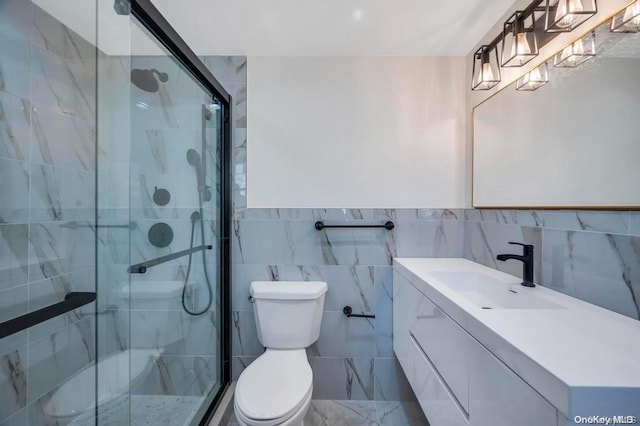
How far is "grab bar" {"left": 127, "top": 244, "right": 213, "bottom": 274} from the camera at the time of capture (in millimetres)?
1248

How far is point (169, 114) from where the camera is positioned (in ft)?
4.99

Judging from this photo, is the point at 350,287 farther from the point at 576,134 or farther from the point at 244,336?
the point at 576,134

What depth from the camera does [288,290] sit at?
1675 mm

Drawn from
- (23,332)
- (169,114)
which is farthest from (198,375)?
(169,114)

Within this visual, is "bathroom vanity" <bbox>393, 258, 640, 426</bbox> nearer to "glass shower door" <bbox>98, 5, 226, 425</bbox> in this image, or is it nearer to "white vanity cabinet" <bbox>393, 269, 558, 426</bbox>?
"white vanity cabinet" <bbox>393, 269, 558, 426</bbox>

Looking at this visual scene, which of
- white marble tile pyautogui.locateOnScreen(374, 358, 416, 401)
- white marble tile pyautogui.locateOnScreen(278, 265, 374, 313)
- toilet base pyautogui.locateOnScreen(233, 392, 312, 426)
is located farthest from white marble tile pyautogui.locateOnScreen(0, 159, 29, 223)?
white marble tile pyautogui.locateOnScreen(374, 358, 416, 401)

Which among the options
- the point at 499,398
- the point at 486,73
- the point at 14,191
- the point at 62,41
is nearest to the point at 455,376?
the point at 499,398

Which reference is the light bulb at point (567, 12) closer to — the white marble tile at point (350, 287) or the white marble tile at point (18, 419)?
the white marble tile at point (350, 287)

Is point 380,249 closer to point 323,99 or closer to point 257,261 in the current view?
point 257,261

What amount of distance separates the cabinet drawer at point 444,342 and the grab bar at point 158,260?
1250 mm

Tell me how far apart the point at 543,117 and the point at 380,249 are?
106 cm

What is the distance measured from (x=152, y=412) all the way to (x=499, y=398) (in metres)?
1.56

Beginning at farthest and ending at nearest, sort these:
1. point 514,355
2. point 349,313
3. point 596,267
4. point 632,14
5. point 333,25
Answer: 1. point 349,313
2. point 333,25
3. point 596,267
4. point 632,14
5. point 514,355

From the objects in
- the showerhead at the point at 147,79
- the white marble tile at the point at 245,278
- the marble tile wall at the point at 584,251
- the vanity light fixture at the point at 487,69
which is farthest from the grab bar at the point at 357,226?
the showerhead at the point at 147,79
